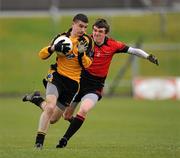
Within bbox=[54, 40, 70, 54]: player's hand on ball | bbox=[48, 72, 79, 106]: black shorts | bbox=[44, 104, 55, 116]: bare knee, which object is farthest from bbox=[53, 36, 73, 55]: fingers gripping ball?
bbox=[44, 104, 55, 116]: bare knee

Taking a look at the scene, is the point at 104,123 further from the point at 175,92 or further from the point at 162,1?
the point at 162,1

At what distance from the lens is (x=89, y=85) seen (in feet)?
50.0

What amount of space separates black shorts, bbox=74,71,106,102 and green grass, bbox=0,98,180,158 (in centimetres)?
100

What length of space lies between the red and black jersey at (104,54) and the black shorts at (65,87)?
100 cm

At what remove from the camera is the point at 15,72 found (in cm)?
4212

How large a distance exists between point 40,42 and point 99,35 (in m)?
32.1

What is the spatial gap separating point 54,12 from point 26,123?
27.8m

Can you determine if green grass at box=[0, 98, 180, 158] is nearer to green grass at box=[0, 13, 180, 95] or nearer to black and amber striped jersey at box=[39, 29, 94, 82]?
black and amber striped jersey at box=[39, 29, 94, 82]

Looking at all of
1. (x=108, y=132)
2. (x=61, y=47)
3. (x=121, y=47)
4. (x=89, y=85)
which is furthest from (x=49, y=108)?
(x=108, y=132)

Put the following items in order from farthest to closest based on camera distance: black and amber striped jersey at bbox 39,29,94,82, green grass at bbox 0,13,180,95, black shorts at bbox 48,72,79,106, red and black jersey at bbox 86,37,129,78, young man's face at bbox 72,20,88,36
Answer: green grass at bbox 0,13,180,95
red and black jersey at bbox 86,37,129,78
black shorts at bbox 48,72,79,106
black and amber striped jersey at bbox 39,29,94,82
young man's face at bbox 72,20,88,36

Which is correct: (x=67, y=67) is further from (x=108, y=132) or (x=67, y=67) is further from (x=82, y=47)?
(x=108, y=132)

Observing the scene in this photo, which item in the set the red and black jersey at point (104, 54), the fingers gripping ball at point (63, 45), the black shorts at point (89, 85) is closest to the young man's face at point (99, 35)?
the red and black jersey at point (104, 54)

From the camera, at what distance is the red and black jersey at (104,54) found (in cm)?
1535

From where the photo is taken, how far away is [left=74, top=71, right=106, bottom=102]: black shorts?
15133 millimetres
